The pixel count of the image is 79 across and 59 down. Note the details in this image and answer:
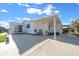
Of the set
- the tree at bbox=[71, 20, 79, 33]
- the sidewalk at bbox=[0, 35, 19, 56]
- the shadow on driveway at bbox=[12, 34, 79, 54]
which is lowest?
the sidewalk at bbox=[0, 35, 19, 56]

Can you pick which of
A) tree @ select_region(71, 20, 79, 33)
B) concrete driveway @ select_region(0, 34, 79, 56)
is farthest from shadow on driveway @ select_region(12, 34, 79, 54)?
tree @ select_region(71, 20, 79, 33)

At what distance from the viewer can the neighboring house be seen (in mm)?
4105

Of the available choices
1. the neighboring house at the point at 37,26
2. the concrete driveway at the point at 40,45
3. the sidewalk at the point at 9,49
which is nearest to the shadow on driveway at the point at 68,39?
the concrete driveway at the point at 40,45

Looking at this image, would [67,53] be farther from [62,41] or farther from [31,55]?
[31,55]

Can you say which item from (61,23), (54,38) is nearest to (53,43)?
(54,38)

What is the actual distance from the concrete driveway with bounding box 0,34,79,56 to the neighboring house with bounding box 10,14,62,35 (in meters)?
0.09

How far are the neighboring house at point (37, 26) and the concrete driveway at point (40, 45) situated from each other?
9cm

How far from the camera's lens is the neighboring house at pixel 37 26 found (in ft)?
13.5

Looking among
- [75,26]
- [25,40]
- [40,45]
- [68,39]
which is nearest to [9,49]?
[25,40]

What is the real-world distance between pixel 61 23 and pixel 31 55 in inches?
28.3

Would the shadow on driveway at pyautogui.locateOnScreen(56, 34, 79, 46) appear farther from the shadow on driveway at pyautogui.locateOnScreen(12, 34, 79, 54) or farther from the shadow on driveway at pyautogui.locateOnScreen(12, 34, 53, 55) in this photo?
the shadow on driveway at pyautogui.locateOnScreen(12, 34, 53, 55)

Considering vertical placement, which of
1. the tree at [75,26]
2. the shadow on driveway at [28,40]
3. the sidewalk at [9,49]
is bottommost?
the sidewalk at [9,49]

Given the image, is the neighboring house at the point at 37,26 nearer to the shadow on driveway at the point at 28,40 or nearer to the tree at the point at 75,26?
the shadow on driveway at the point at 28,40

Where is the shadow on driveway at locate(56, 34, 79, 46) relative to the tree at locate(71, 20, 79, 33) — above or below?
below
